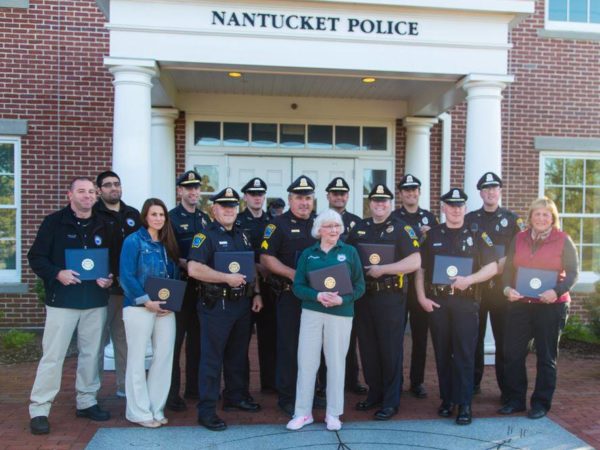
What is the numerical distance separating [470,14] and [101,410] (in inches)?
235

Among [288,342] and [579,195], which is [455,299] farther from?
[579,195]

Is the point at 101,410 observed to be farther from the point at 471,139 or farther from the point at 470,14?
the point at 470,14

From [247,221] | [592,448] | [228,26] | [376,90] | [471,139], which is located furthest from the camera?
[376,90]

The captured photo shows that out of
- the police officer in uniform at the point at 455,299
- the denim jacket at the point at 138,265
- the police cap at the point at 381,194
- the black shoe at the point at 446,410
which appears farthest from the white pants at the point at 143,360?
the black shoe at the point at 446,410

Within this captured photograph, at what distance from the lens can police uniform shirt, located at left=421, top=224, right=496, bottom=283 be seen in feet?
17.1

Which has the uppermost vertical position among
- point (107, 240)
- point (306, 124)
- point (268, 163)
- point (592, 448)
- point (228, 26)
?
point (228, 26)

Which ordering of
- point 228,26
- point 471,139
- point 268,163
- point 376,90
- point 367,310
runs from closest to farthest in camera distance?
point 367,310 → point 228,26 → point 471,139 → point 376,90 → point 268,163

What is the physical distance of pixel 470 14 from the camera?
278 inches

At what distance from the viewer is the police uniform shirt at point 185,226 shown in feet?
18.1

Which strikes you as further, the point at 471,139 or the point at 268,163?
the point at 268,163

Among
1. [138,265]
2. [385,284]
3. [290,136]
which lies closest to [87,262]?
[138,265]

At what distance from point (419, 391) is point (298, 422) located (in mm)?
1585

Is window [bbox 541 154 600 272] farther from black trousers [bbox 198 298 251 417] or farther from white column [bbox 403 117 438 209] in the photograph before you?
black trousers [bbox 198 298 251 417]

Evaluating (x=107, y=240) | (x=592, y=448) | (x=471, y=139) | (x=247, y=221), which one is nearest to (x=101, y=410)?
(x=107, y=240)
